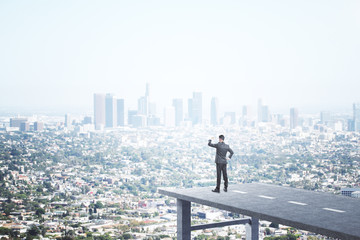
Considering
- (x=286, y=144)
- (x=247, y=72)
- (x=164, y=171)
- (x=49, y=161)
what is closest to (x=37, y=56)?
(x=49, y=161)

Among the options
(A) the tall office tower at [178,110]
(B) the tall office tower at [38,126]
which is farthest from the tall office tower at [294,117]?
(B) the tall office tower at [38,126]

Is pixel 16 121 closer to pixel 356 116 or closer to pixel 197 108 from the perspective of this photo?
pixel 197 108

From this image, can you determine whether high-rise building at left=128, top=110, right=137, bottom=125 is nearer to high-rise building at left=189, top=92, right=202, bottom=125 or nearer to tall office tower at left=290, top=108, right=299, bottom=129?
high-rise building at left=189, top=92, right=202, bottom=125

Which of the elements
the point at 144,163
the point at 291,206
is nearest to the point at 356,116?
the point at 144,163

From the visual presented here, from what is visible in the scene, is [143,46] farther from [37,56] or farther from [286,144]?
[286,144]

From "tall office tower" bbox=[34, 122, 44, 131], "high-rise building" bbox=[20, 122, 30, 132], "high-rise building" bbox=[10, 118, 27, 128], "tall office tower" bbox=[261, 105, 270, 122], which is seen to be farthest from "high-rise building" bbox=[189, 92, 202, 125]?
"high-rise building" bbox=[10, 118, 27, 128]
